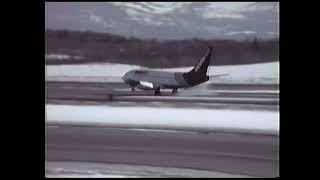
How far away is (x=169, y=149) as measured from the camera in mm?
2553

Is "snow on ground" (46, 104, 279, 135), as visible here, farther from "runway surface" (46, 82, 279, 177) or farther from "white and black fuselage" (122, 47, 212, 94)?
"white and black fuselage" (122, 47, 212, 94)

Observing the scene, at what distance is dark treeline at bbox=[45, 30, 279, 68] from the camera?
99.6 inches

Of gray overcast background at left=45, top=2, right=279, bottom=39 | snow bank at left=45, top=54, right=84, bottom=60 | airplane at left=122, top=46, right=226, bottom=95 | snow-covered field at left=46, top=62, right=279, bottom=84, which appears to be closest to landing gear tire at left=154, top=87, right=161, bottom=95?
airplane at left=122, top=46, right=226, bottom=95

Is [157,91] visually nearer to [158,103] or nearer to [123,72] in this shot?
[158,103]

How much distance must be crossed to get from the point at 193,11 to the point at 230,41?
0.86ft

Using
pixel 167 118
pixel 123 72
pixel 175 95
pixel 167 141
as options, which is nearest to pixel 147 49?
pixel 123 72

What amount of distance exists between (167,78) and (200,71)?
19cm

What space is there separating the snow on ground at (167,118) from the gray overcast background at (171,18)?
42 cm

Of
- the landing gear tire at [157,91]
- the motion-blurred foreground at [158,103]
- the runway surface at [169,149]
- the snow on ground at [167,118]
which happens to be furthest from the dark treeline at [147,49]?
the runway surface at [169,149]

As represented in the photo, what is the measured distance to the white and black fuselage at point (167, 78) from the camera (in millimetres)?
2543

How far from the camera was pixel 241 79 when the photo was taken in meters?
2.54
